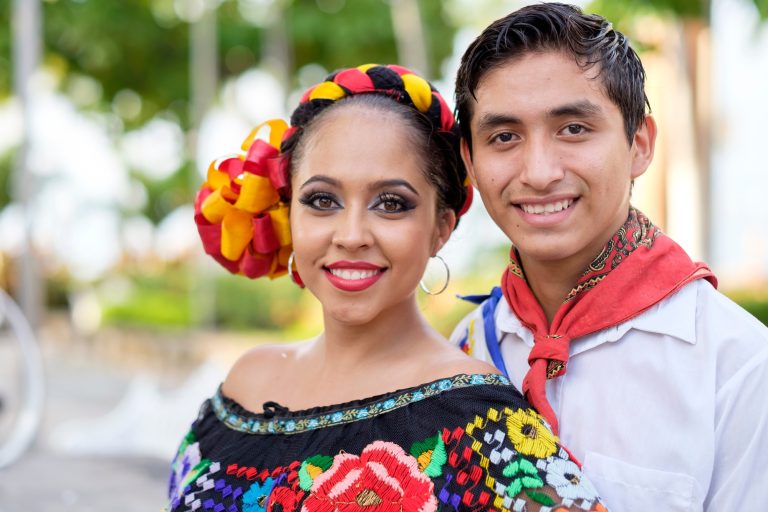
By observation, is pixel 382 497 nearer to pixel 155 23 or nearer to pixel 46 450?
pixel 46 450

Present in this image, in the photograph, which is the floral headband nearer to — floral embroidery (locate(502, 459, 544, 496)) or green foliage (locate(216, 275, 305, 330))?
floral embroidery (locate(502, 459, 544, 496))

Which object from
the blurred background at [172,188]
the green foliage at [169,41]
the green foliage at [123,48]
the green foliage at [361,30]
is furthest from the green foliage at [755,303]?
the green foliage at [123,48]

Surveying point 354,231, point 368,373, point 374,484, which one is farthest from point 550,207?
point 374,484

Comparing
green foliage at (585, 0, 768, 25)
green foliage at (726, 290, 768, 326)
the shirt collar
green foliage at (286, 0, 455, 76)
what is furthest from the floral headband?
green foliage at (286, 0, 455, 76)

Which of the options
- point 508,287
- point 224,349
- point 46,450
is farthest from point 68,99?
point 508,287

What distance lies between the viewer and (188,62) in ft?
59.8

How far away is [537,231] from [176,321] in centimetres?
1292

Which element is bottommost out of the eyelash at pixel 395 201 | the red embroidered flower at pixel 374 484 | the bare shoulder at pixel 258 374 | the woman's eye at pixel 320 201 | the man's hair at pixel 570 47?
the bare shoulder at pixel 258 374

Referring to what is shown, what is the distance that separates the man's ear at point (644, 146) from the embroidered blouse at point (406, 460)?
1.98 feet

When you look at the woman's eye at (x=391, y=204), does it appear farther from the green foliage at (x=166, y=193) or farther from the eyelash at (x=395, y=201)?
the green foliage at (x=166, y=193)

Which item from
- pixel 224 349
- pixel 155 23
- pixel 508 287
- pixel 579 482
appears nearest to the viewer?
pixel 579 482

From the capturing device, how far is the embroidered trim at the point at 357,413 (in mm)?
1979

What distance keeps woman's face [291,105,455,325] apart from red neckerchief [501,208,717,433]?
35 centimetres

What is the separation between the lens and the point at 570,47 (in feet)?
6.52
